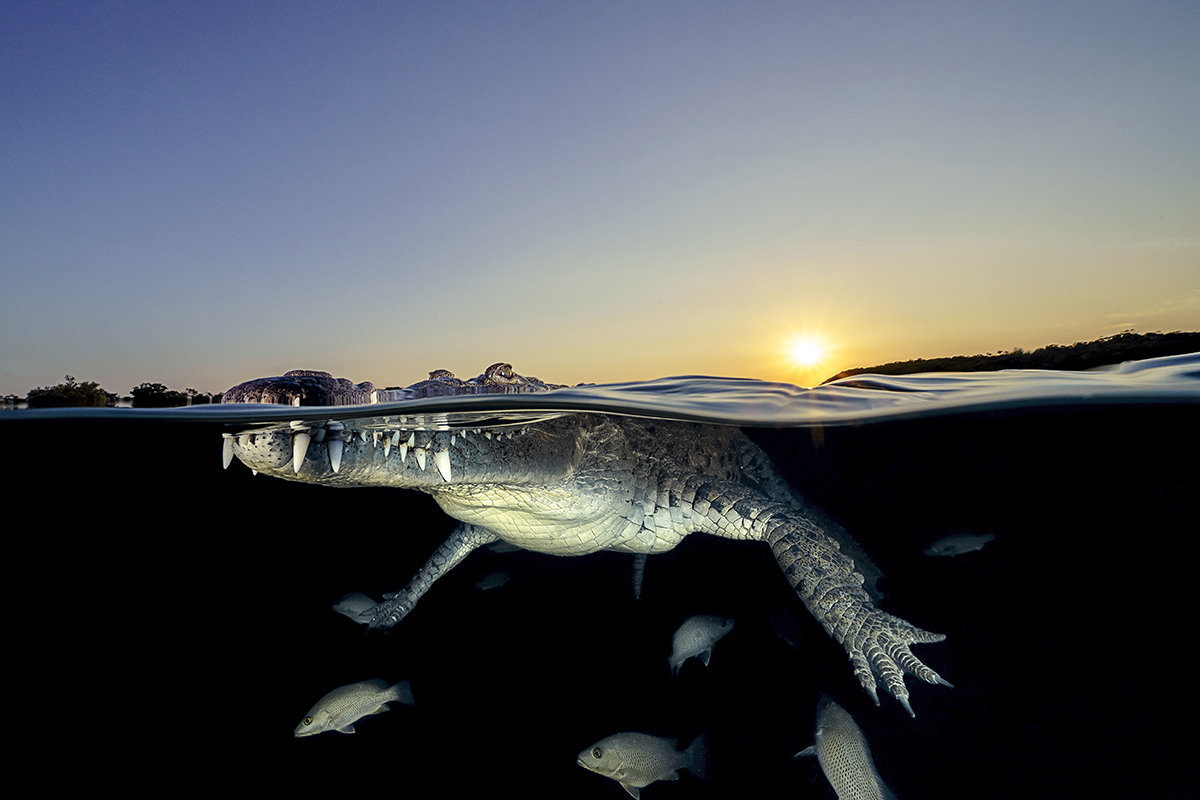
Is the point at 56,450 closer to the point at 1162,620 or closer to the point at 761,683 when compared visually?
the point at 761,683

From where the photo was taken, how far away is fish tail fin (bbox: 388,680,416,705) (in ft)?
13.4

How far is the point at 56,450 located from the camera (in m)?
10.8

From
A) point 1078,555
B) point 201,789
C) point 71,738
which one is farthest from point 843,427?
point 71,738

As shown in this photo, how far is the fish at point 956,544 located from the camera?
14.0 feet

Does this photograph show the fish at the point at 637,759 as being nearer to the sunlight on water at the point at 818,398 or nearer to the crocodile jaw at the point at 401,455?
the crocodile jaw at the point at 401,455

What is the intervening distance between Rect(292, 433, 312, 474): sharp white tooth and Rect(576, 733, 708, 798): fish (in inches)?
98.9

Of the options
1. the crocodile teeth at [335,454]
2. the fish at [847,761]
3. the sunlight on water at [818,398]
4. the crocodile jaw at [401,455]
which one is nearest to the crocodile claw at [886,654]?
the fish at [847,761]

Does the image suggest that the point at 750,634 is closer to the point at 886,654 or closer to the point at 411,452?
the point at 886,654

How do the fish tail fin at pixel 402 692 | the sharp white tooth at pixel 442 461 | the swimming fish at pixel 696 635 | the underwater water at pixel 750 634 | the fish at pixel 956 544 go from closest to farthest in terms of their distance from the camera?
the sharp white tooth at pixel 442 461, the swimming fish at pixel 696 635, the fish tail fin at pixel 402 692, the fish at pixel 956 544, the underwater water at pixel 750 634

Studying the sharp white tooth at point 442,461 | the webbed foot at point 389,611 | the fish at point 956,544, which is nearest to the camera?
the sharp white tooth at point 442,461

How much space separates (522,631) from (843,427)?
5388 millimetres

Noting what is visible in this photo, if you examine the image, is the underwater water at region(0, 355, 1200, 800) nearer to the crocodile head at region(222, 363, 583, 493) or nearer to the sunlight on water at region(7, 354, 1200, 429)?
the sunlight on water at region(7, 354, 1200, 429)

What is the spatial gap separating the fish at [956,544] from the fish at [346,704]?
14.7 ft

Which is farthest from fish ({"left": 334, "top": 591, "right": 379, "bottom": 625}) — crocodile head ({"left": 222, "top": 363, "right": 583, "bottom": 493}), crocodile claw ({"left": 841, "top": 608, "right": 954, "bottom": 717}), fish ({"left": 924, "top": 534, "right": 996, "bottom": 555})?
fish ({"left": 924, "top": 534, "right": 996, "bottom": 555})
